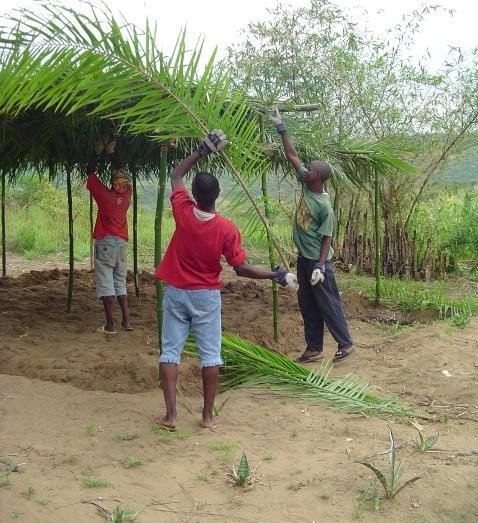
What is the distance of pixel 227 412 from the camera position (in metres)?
4.89

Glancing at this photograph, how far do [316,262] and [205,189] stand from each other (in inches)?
80.8

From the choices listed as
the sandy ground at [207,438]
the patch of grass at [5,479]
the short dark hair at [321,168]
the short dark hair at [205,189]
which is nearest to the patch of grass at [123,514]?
the sandy ground at [207,438]

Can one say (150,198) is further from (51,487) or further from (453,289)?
(51,487)

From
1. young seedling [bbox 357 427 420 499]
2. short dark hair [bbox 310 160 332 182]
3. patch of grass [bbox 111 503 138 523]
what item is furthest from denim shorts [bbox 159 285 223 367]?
short dark hair [bbox 310 160 332 182]

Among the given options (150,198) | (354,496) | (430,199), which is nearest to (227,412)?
(354,496)

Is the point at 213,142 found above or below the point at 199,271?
above

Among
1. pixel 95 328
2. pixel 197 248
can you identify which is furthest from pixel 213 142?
pixel 95 328

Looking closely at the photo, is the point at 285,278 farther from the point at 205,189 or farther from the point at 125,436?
the point at 125,436

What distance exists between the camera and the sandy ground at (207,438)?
11.5 ft

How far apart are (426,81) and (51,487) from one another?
9521 millimetres

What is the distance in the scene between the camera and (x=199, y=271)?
14.4 ft

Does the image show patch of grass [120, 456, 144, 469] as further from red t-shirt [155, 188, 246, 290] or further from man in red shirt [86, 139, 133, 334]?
man in red shirt [86, 139, 133, 334]

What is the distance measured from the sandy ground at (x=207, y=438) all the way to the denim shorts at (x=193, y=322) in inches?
19.6

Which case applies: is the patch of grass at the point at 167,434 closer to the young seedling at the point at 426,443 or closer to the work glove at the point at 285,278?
the work glove at the point at 285,278
